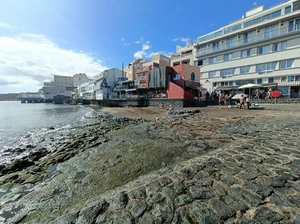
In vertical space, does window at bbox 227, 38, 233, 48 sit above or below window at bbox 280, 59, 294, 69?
above

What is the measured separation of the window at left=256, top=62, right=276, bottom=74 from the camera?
27558mm

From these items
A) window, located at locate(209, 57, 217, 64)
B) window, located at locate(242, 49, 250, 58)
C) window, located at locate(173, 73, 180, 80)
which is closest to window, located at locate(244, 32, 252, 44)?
window, located at locate(242, 49, 250, 58)

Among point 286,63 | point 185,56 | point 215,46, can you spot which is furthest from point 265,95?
point 185,56

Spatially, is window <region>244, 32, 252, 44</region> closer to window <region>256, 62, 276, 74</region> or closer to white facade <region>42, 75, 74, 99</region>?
window <region>256, 62, 276, 74</region>

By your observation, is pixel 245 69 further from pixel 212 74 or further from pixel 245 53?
pixel 212 74

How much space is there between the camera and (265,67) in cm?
2839

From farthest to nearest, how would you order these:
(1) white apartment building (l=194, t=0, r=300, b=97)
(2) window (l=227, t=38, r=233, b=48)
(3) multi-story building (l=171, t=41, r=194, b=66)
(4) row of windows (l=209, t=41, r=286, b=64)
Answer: (3) multi-story building (l=171, t=41, r=194, b=66)
(2) window (l=227, t=38, r=233, b=48)
(4) row of windows (l=209, t=41, r=286, b=64)
(1) white apartment building (l=194, t=0, r=300, b=97)

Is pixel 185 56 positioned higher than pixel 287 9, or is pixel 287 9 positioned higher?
pixel 287 9

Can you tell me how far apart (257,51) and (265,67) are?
385 centimetres

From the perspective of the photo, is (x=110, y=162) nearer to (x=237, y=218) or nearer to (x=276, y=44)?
(x=237, y=218)

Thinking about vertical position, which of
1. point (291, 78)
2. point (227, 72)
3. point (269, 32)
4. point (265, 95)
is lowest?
point (265, 95)

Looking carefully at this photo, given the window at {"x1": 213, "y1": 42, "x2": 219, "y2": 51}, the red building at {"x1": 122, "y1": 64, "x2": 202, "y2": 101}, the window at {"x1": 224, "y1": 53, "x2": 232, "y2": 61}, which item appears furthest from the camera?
the window at {"x1": 213, "y1": 42, "x2": 219, "y2": 51}

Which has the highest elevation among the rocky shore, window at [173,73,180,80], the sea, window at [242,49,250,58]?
window at [242,49,250,58]

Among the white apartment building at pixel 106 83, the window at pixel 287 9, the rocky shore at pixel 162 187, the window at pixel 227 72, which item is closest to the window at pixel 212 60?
the window at pixel 227 72
